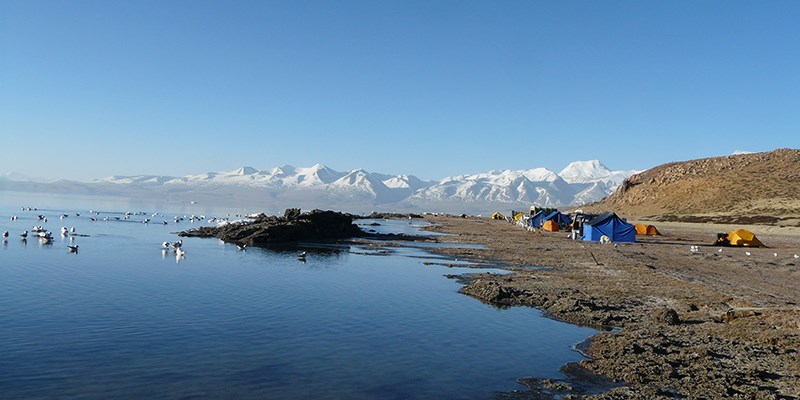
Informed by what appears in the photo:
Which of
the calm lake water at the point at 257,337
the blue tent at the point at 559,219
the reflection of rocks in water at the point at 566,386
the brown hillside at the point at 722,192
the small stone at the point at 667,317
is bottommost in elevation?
the reflection of rocks in water at the point at 566,386

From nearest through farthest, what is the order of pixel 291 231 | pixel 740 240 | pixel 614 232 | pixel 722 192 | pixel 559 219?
pixel 740 240 → pixel 291 231 → pixel 614 232 → pixel 559 219 → pixel 722 192

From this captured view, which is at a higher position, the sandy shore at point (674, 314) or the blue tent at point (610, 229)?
the blue tent at point (610, 229)

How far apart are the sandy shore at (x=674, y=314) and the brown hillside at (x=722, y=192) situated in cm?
5164

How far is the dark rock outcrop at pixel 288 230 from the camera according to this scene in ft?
154

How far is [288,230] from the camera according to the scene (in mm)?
49625

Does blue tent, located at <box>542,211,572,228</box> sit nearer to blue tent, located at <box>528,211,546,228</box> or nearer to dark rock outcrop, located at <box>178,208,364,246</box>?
blue tent, located at <box>528,211,546,228</box>

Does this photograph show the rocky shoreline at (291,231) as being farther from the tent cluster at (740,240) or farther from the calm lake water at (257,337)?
the tent cluster at (740,240)

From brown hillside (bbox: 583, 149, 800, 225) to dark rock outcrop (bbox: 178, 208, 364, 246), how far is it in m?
54.4

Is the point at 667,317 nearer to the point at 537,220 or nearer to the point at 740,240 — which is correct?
the point at 740,240

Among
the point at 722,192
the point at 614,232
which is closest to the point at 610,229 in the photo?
the point at 614,232

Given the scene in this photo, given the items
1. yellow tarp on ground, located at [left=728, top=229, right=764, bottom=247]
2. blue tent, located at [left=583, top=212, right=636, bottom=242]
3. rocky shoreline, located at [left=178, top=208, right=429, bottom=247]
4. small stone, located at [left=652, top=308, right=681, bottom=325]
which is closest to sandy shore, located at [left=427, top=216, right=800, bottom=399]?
small stone, located at [left=652, top=308, right=681, bottom=325]

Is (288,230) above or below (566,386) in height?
above

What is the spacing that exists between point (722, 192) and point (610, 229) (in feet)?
197

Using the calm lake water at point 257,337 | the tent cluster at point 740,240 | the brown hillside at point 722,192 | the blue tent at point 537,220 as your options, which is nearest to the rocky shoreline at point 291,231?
the calm lake water at point 257,337
